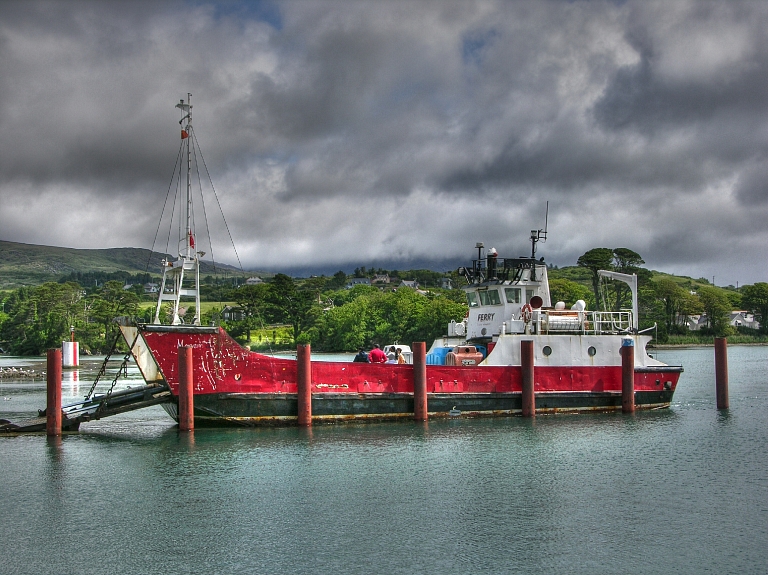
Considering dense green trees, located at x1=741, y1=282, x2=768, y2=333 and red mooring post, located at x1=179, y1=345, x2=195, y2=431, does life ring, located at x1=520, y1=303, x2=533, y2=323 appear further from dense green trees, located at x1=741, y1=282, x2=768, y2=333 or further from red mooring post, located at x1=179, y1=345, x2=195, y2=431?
dense green trees, located at x1=741, y1=282, x2=768, y2=333

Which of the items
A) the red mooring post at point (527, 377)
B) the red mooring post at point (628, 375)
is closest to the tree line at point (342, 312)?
the red mooring post at point (628, 375)

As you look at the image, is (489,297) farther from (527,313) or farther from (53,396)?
(53,396)

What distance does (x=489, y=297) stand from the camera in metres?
30.8

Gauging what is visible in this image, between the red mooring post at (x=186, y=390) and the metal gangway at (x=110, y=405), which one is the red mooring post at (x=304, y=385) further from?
the metal gangway at (x=110, y=405)

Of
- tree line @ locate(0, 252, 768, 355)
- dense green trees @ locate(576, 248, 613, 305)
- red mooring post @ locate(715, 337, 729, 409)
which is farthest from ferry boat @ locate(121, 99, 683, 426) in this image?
dense green trees @ locate(576, 248, 613, 305)

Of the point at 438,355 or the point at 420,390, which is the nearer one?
the point at 420,390

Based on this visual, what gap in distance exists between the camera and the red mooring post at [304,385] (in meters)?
25.4

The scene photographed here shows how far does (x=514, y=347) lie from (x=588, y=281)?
146905 millimetres

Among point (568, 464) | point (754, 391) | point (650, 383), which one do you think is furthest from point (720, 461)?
point (754, 391)

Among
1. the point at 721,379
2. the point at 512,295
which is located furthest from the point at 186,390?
the point at 721,379

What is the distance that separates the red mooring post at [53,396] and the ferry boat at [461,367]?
2.59 m

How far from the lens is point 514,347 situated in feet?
94.3

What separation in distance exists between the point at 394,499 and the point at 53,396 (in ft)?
41.7

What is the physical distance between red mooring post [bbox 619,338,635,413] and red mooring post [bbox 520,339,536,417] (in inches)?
145
